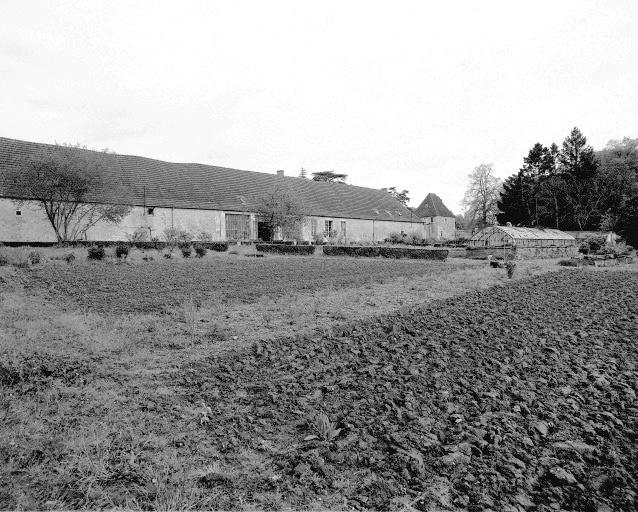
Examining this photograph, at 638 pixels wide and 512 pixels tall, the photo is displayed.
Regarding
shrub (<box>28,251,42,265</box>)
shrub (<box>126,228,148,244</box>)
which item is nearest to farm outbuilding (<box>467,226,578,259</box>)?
shrub (<box>126,228,148,244</box>)

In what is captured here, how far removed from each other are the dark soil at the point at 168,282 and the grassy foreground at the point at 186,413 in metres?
1.15

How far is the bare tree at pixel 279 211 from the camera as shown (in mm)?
33531

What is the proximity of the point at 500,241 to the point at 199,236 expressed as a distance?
2412 cm

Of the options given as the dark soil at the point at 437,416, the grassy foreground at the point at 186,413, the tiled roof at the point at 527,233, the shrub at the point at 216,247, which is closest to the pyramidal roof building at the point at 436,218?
the tiled roof at the point at 527,233

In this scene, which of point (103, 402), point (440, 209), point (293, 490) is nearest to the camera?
point (293, 490)

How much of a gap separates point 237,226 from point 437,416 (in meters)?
32.9

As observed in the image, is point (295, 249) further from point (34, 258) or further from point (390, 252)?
point (34, 258)

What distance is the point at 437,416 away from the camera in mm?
3697

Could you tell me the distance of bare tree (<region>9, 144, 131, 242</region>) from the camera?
23.0 meters

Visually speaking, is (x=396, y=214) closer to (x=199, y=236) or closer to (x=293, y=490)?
(x=199, y=236)

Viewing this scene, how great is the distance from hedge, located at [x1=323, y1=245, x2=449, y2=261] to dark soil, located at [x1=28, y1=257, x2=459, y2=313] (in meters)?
8.09

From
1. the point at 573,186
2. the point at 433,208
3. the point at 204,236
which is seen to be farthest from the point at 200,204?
the point at 573,186

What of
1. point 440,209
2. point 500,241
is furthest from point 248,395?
point 440,209

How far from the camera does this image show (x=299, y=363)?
5.05m
